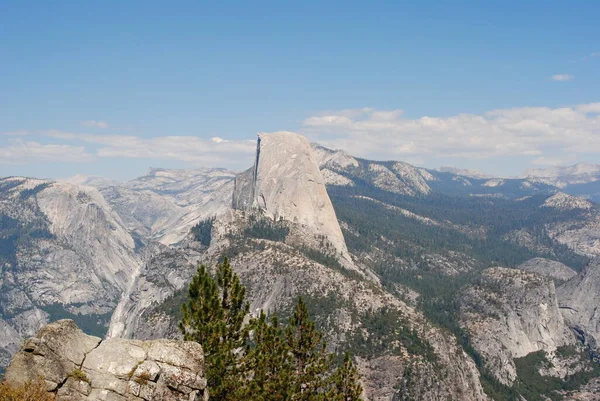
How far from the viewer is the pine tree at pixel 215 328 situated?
41031 millimetres

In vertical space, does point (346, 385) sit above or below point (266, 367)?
below

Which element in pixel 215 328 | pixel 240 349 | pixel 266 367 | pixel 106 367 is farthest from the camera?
pixel 266 367

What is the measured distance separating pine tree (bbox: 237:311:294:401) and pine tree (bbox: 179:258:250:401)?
116cm

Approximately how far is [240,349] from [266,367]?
2994mm

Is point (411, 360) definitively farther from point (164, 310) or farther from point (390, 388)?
point (164, 310)

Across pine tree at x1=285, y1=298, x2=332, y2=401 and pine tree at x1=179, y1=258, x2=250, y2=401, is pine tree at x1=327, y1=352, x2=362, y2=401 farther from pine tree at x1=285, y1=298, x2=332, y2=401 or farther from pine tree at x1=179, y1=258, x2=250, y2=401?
pine tree at x1=179, y1=258, x2=250, y2=401

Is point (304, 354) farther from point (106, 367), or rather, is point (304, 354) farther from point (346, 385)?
point (106, 367)

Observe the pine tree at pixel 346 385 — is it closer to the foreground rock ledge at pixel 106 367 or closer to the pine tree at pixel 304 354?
the pine tree at pixel 304 354

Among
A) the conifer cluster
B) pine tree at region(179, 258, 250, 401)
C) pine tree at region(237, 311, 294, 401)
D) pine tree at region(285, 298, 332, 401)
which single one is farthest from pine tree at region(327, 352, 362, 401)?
pine tree at region(179, 258, 250, 401)

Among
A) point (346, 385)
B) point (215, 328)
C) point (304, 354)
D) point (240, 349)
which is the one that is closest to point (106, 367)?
point (215, 328)

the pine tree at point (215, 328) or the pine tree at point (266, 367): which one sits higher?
the pine tree at point (215, 328)

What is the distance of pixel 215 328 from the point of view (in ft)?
137

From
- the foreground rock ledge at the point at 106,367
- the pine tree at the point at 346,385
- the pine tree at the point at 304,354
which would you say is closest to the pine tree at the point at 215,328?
the pine tree at the point at 304,354

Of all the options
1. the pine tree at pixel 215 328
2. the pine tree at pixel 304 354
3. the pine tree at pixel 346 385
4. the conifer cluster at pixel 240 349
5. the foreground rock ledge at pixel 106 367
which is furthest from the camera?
the pine tree at pixel 346 385
